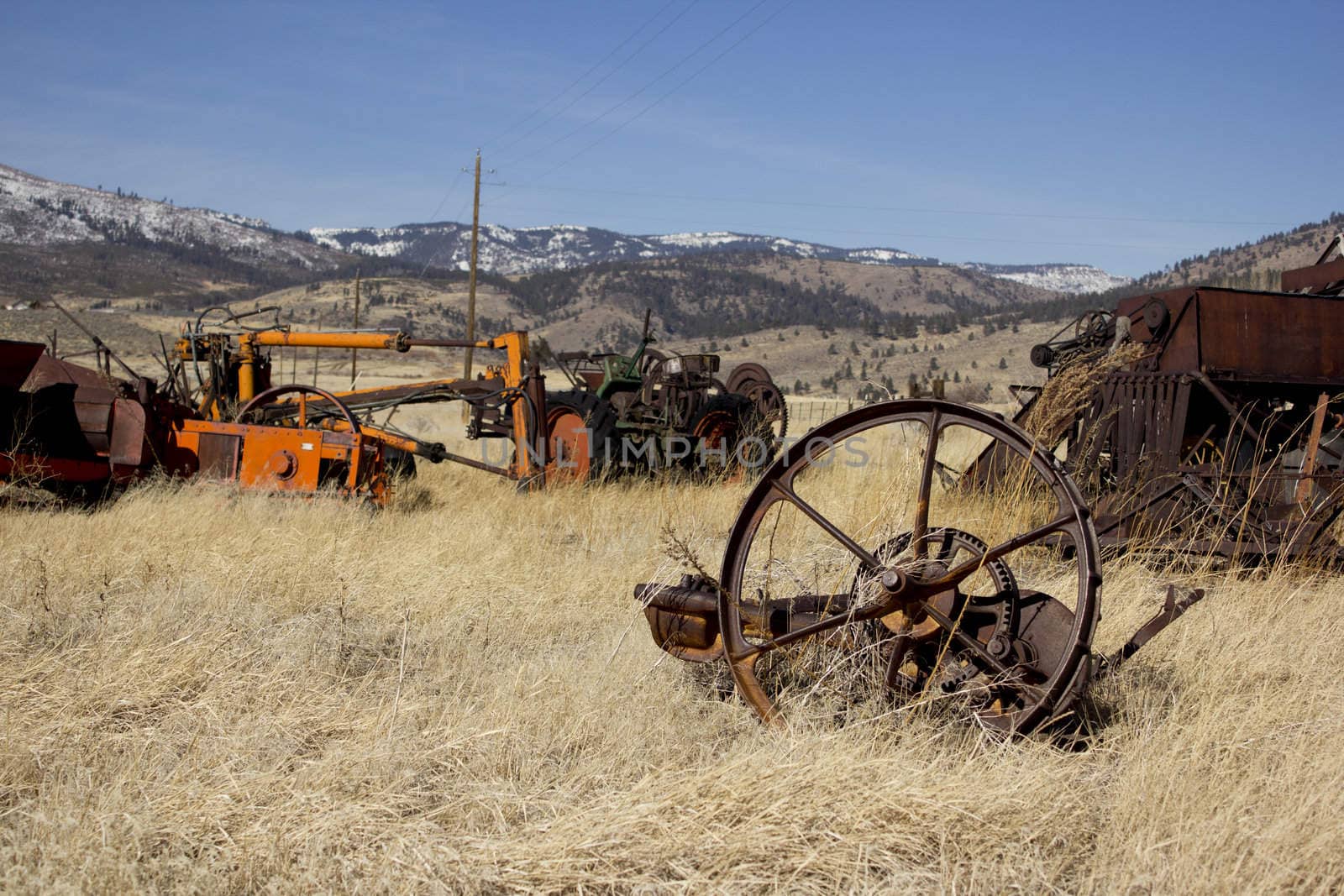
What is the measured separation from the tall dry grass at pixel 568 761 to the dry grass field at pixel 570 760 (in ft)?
0.04

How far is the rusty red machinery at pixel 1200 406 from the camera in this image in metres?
6.41

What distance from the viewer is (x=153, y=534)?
6.88 metres

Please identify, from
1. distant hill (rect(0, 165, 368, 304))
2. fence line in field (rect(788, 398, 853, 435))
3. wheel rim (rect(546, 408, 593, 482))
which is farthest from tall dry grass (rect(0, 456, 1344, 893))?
distant hill (rect(0, 165, 368, 304))

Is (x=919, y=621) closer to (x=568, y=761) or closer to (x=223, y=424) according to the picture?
(x=568, y=761)

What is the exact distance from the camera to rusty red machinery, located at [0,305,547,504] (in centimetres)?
838

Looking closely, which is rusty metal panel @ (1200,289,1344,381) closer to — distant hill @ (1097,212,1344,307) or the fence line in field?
the fence line in field

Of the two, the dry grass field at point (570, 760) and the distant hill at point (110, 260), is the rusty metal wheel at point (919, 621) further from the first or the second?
the distant hill at point (110, 260)

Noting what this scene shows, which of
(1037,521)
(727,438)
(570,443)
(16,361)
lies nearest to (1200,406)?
(1037,521)

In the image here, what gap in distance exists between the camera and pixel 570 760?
11.4 feet

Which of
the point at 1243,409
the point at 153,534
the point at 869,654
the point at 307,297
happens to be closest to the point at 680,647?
the point at 869,654

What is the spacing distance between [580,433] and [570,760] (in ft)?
26.2

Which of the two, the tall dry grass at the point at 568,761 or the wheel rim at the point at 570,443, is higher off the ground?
the wheel rim at the point at 570,443

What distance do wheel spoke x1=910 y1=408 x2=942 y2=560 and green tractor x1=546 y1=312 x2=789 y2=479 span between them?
7.30 m

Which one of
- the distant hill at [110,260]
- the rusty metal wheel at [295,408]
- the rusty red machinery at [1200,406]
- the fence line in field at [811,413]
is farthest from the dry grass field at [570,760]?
the distant hill at [110,260]
